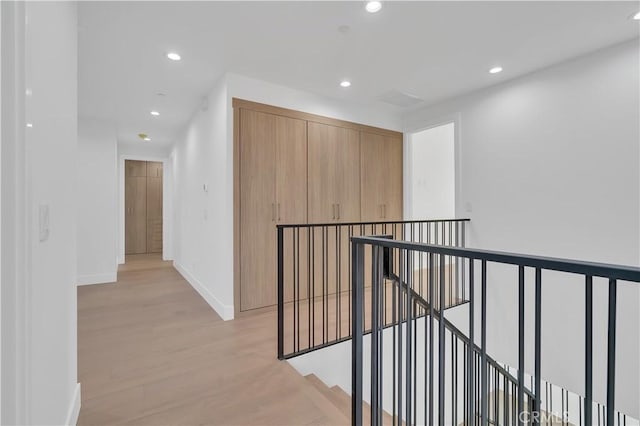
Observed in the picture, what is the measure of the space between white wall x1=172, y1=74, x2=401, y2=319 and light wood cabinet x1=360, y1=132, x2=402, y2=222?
0.30 meters

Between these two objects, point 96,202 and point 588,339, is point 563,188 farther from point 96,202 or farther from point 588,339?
point 96,202

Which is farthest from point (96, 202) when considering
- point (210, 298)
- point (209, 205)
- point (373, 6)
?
point (373, 6)

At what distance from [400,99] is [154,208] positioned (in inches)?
274

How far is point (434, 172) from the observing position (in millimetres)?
5730

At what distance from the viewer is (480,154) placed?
3834 millimetres

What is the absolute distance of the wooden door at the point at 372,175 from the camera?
423cm

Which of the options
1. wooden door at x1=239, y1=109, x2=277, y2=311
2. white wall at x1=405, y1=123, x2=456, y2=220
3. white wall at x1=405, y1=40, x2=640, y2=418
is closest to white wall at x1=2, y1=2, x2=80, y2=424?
wooden door at x1=239, y1=109, x2=277, y2=311

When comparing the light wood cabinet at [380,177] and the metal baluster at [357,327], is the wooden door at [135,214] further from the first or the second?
the metal baluster at [357,327]

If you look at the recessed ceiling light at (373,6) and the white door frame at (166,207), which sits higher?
the recessed ceiling light at (373,6)

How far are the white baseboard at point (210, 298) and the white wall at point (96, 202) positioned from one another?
1138 millimetres

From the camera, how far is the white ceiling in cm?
221

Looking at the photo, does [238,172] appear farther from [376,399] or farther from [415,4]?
[376,399]

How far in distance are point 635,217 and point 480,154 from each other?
1.60 meters

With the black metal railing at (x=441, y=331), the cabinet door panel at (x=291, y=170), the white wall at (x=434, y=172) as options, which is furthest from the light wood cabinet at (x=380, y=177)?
the black metal railing at (x=441, y=331)
